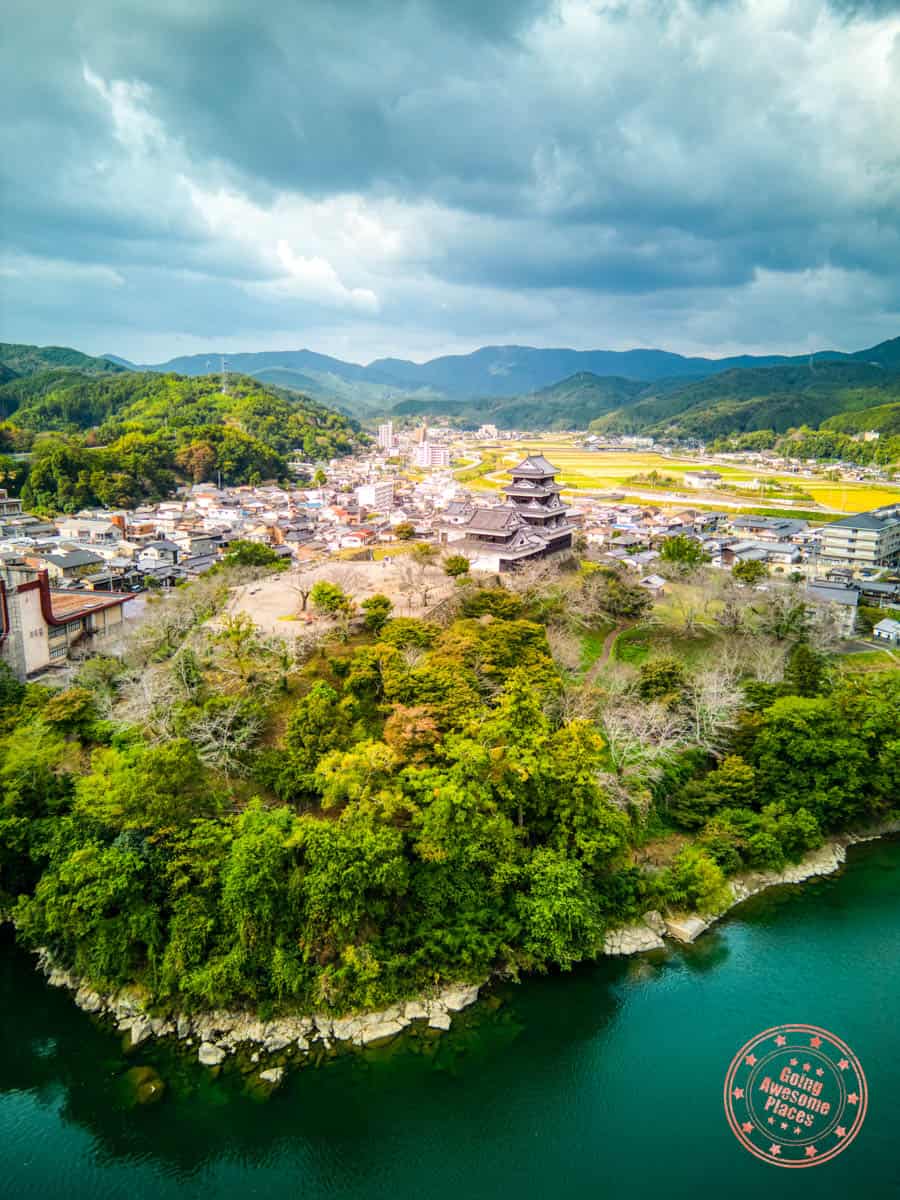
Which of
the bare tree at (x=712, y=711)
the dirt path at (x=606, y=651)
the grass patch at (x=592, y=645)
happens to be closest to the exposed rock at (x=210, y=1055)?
the bare tree at (x=712, y=711)

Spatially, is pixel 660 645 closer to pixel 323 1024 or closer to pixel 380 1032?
pixel 380 1032

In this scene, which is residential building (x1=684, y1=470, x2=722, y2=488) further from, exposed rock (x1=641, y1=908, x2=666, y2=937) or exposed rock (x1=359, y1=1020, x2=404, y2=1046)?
exposed rock (x1=359, y1=1020, x2=404, y2=1046)

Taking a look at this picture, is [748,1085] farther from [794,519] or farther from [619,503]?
[619,503]

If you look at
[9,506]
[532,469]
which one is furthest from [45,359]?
[532,469]

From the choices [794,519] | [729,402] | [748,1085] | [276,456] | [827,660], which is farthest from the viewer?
[729,402]

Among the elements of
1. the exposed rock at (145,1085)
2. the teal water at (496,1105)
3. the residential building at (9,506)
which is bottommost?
the teal water at (496,1105)

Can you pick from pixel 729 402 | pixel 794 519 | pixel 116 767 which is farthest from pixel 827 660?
pixel 729 402

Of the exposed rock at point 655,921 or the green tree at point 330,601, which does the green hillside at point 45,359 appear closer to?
the green tree at point 330,601
